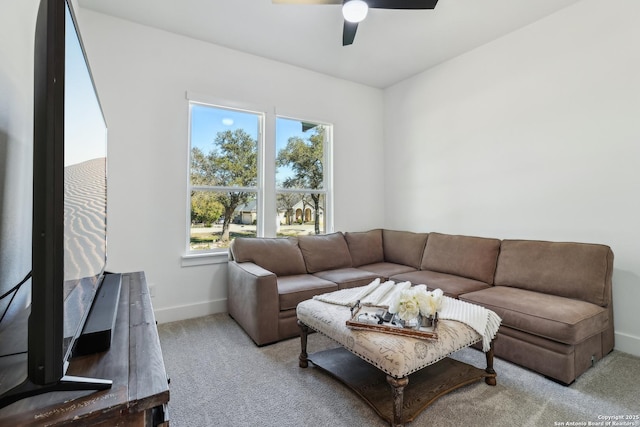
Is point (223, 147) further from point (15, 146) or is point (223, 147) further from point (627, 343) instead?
point (627, 343)

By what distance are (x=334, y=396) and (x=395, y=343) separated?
1.98 ft

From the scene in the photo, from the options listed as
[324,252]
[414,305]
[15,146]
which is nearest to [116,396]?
[15,146]

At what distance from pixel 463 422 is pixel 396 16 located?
315 centimetres

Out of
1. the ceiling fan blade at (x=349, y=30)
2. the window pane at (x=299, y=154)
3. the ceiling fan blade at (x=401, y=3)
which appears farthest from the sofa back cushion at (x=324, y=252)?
the ceiling fan blade at (x=401, y=3)

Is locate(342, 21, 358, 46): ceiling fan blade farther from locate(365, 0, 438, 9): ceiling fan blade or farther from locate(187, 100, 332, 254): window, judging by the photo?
locate(187, 100, 332, 254): window

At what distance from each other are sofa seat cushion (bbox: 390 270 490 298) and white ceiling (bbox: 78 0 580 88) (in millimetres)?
2472

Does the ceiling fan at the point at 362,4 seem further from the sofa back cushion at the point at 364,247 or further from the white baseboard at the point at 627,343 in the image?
the white baseboard at the point at 627,343

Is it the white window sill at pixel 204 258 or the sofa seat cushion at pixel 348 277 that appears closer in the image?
the sofa seat cushion at pixel 348 277

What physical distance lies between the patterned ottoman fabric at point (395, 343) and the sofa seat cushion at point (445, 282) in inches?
34.8

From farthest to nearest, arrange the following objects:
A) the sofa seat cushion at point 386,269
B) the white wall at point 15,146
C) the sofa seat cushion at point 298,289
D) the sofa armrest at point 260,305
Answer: the sofa seat cushion at point 386,269
the sofa seat cushion at point 298,289
the sofa armrest at point 260,305
the white wall at point 15,146

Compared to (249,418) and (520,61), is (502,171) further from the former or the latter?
(249,418)

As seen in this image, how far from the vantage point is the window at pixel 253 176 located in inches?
131

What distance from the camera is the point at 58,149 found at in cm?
66

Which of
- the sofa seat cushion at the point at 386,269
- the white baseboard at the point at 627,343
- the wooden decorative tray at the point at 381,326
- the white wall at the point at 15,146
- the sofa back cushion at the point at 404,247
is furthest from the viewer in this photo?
the sofa back cushion at the point at 404,247
